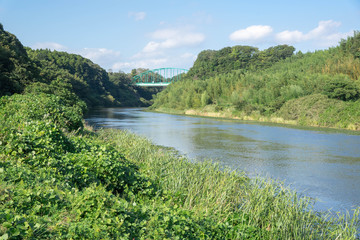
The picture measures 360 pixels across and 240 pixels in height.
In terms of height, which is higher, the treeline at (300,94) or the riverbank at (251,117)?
the treeline at (300,94)

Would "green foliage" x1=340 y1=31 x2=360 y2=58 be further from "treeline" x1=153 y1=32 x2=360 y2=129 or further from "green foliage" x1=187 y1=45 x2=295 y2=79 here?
"green foliage" x1=187 y1=45 x2=295 y2=79

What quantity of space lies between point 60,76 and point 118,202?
48508 mm

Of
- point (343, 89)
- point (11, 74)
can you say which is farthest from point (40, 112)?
point (343, 89)

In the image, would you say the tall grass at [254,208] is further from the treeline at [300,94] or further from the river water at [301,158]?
the treeline at [300,94]

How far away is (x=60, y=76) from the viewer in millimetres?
49344

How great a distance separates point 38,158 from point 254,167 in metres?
7.52

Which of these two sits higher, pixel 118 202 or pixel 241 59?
pixel 241 59

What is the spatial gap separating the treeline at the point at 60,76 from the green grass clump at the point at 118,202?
16.5 m

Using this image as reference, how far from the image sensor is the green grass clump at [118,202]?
162 inches

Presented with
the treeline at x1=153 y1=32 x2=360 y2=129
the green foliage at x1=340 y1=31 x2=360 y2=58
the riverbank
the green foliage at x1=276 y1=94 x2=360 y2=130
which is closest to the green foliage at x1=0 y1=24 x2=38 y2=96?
the riverbank

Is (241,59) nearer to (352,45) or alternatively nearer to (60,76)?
(352,45)

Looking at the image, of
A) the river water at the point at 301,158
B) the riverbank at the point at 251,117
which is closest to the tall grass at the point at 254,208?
the river water at the point at 301,158

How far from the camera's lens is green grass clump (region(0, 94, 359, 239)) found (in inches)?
162

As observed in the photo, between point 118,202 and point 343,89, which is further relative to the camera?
point 343,89
